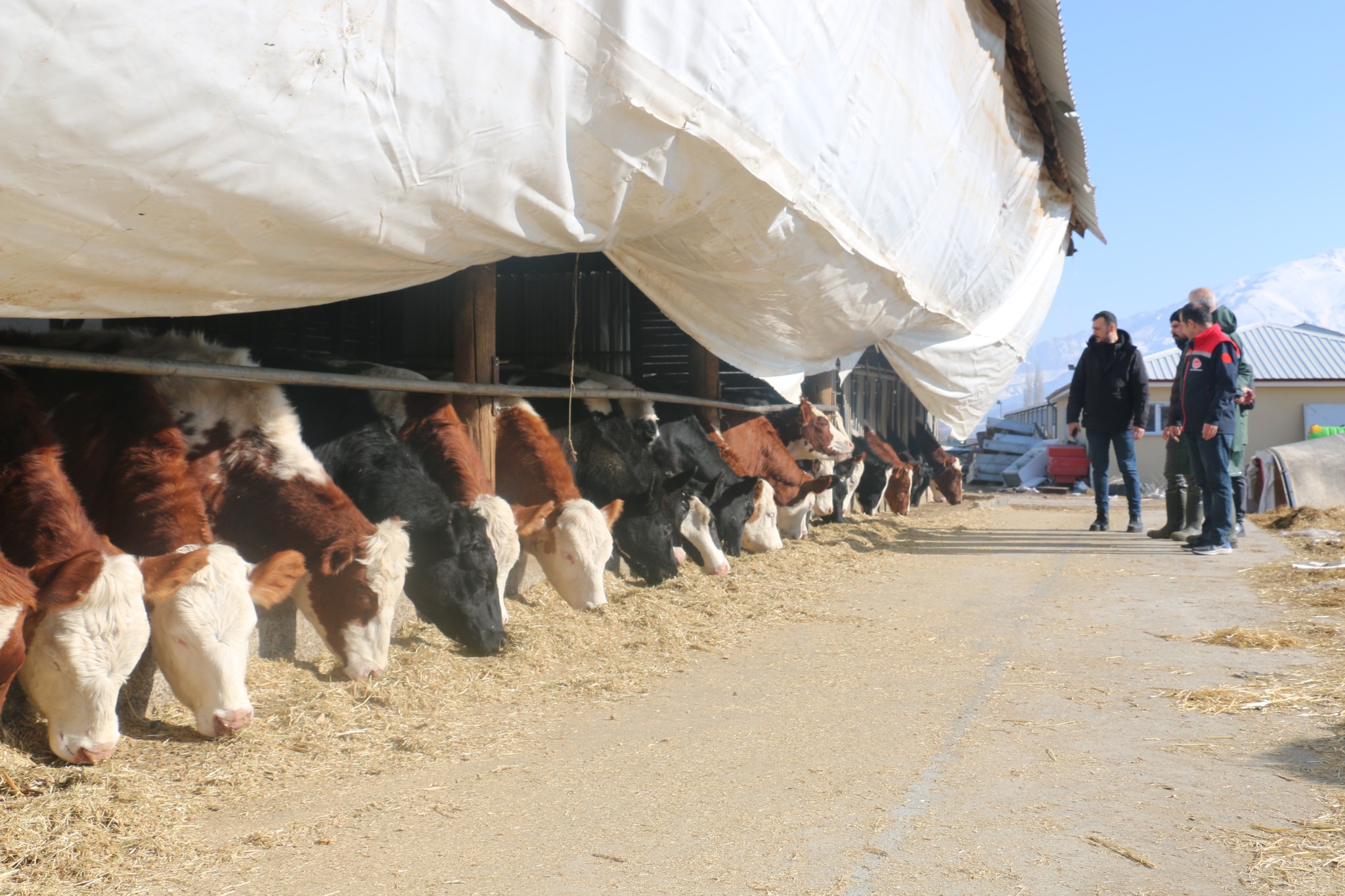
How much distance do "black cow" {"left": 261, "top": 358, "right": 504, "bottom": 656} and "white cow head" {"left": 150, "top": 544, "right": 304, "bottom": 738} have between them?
1.13 meters

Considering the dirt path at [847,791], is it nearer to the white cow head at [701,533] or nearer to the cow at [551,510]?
the cow at [551,510]

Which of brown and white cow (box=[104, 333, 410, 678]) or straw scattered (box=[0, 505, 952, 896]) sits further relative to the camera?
brown and white cow (box=[104, 333, 410, 678])

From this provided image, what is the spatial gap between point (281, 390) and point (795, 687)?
7.90ft

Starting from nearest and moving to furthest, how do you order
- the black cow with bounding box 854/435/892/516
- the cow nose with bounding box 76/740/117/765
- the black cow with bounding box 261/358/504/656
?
the cow nose with bounding box 76/740/117/765, the black cow with bounding box 261/358/504/656, the black cow with bounding box 854/435/892/516

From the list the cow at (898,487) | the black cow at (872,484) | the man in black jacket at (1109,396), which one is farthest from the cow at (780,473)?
the cow at (898,487)

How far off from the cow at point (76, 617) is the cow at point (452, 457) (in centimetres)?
173

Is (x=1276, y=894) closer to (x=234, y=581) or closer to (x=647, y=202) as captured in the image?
(x=647, y=202)

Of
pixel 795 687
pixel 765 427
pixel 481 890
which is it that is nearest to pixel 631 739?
pixel 795 687

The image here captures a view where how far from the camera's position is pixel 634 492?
248 inches

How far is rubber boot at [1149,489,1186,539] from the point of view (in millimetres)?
8555

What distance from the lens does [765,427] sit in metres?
9.18

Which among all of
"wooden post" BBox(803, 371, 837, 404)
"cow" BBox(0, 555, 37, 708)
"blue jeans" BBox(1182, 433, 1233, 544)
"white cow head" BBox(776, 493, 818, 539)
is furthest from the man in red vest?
"cow" BBox(0, 555, 37, 708)

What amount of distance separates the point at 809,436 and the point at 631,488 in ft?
12.2

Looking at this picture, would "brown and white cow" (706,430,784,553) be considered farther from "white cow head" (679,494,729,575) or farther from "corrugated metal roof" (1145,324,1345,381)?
"corrugated metal roof" (1145,324,1345,381)
